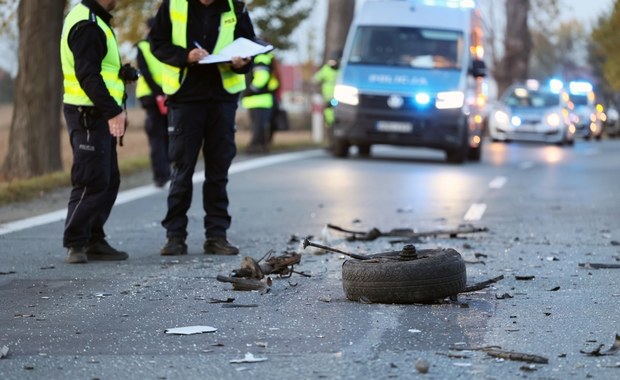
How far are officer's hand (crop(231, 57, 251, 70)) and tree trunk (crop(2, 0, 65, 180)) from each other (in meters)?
8.67

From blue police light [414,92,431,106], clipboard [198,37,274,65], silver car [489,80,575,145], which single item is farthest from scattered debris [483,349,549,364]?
silver car [489,80,575,145]

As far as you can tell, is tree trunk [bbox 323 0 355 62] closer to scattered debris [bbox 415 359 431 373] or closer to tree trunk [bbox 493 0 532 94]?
tree trunk [bbox 493 0 532 94]

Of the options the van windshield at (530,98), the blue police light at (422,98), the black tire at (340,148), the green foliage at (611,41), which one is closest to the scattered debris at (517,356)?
the blue police light at (422,98)

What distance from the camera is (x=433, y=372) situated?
5.88 metres

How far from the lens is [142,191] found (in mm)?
16141

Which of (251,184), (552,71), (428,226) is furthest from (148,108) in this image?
(552,71)

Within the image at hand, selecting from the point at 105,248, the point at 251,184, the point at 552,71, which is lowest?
the point at 552,71

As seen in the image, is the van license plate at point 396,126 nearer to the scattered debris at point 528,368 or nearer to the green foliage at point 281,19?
the scattered debris at point 528,368

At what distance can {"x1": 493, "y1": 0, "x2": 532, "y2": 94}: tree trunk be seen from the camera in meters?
54.7

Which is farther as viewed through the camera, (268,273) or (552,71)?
(552,71)

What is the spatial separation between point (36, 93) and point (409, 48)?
732 centimetres

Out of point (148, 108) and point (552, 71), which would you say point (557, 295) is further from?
point (552, 71)

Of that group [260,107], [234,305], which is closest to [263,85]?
[260,107]

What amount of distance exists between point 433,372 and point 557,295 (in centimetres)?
239
